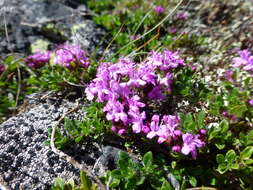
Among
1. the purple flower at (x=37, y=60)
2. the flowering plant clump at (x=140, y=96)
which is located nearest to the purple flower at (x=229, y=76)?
the flowering plant clump at (x=140, y=96)

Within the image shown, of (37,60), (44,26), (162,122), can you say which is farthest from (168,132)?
(44,26)

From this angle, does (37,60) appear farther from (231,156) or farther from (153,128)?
(231,156)

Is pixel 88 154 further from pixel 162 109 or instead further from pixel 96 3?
pixel 96 3

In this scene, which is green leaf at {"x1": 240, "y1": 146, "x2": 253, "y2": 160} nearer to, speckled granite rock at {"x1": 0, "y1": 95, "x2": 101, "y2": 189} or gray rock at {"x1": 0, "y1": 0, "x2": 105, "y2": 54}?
speckled granite rock at {"x1": 0, "y1": 95, "x2": 101, "y2": 189}

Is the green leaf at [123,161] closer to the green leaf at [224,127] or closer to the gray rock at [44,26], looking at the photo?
the green leaf at [224,127]

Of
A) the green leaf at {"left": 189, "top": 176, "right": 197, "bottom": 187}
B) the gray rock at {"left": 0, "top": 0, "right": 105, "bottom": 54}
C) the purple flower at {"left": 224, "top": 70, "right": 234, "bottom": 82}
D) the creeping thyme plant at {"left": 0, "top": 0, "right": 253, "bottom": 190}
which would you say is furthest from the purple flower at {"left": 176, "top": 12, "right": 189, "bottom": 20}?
the green leaf at {"left": 189, "top": 176, "right": 197, "bottom": 187}

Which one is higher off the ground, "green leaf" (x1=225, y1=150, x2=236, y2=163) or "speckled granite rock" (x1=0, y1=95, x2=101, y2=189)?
"green leaf" (x1=225, y1=150, x2=236, y2=163)

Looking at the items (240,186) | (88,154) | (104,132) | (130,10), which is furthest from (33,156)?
(130,10)

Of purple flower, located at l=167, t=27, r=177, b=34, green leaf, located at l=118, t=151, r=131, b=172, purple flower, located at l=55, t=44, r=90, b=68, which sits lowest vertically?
green leaf, located at l=118, t=151, r=131, b=172
